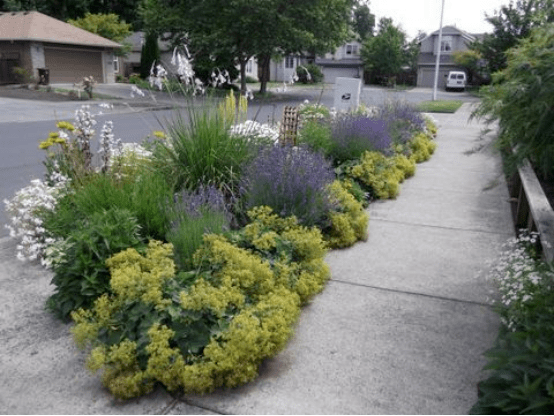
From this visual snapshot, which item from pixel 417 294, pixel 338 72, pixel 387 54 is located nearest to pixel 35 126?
pixel 417 294

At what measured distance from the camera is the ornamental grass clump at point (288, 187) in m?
4.77

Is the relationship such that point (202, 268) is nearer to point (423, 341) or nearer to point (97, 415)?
point (97, 415)

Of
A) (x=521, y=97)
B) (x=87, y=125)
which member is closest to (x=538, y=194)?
(x=521, y=97)

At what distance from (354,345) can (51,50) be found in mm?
→ 37554

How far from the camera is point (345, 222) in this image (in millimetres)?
5125

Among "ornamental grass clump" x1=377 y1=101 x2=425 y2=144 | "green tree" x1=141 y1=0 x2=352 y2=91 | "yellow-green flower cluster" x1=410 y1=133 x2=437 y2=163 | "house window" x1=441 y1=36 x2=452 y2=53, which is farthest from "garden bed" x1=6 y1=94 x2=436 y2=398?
"house window" x1=441 y1=36 x2=452 y2=53

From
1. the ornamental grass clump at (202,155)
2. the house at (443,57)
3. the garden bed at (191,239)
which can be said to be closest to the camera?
the garden bed at (191,239)

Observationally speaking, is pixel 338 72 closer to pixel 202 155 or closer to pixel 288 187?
pixel 202 155

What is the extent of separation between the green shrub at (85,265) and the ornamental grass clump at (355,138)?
144 inches

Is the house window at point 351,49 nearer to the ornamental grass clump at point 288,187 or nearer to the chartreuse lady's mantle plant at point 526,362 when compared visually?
the ornamental grass clump at point 288,187

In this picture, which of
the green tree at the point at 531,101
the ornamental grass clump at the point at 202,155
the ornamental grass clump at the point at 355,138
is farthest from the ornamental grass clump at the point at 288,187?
the ornamental grass clump at the point at 355,138

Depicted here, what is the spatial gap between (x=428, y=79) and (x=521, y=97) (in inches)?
2523

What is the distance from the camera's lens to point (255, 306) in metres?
3.32

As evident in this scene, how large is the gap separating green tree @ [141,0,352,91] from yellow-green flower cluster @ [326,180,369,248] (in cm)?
2457
